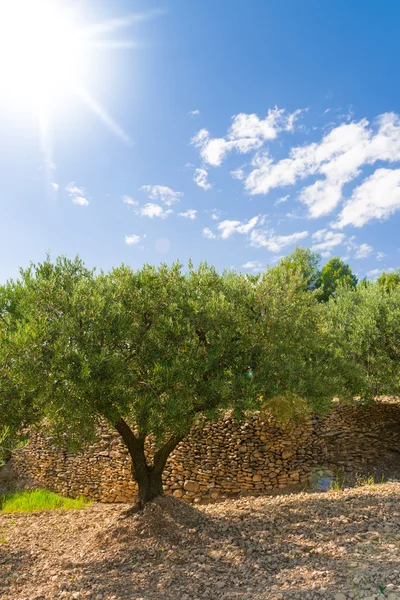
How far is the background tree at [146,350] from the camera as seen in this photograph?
1024 centimetres

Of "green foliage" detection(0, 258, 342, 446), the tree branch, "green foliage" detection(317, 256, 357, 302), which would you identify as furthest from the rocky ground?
"green foliage" detection(317, 256, 357, 302)

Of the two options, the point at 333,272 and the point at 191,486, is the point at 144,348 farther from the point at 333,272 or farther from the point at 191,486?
the point at 333,272

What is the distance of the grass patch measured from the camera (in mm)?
19422

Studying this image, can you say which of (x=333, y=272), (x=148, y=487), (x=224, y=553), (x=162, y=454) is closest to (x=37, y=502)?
(x=148, y=487)

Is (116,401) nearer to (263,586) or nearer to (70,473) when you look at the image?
(263,586)

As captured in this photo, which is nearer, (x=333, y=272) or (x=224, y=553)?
(x=224, y=553)

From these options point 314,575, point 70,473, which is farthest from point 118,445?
point 314,575

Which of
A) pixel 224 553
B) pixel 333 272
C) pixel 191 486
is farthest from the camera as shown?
pixel 333 272

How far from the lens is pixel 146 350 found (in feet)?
37.8

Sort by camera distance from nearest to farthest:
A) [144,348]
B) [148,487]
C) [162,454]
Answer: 1. [144,348]
2. [148,487]
3. [162,454]

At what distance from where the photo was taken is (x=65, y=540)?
43.5ft

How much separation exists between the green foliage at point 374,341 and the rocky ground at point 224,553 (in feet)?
19.7

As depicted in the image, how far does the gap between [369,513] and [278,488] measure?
7.44 m

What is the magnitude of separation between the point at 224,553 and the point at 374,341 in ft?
43.6
